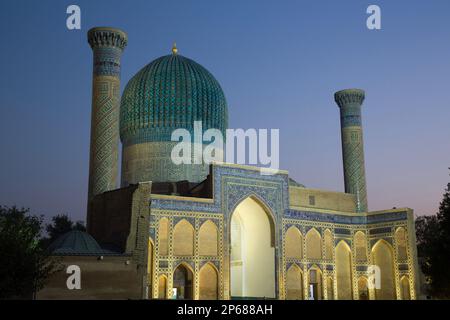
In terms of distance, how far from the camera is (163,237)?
664 inches

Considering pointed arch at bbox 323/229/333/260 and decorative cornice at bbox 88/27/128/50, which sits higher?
decorative cornice at bbox 88/27/128/50

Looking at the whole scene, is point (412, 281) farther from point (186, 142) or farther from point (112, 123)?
point (112, 123)

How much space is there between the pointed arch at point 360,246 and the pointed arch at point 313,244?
189cm

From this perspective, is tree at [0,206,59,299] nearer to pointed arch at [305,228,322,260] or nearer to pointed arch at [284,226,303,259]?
pointed arch at [284,226,303,259]

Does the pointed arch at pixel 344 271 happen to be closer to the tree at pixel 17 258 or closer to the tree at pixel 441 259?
the tree at pixel 441 259

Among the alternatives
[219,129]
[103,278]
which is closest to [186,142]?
[219,129]

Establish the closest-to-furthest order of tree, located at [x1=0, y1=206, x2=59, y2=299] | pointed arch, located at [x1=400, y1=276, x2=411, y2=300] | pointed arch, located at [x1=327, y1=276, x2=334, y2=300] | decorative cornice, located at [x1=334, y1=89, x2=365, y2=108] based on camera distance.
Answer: tree, located at [x1=0, y1=206, x2=59, y2=299] → pointed arch, located at [x1=400, y1=276, x2=411, y2=300] → pointed arch, located at [x1=327, y1=276, x2=334, y2=300] → decorative cornice, located at [x1=334, y1=89, x2=365, y2=108]

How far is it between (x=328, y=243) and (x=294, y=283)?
241 cm

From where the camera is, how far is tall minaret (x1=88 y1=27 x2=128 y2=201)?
1867 cm

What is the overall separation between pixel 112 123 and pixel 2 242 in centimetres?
922

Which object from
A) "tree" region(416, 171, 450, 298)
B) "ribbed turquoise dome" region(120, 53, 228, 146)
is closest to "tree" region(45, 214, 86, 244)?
"ribbed turquoise dome" region(120, 53, 228, 146)

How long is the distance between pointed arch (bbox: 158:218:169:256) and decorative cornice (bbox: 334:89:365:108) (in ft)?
40.1

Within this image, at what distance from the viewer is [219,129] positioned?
74.2ft

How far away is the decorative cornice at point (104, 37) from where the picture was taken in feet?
65.1
